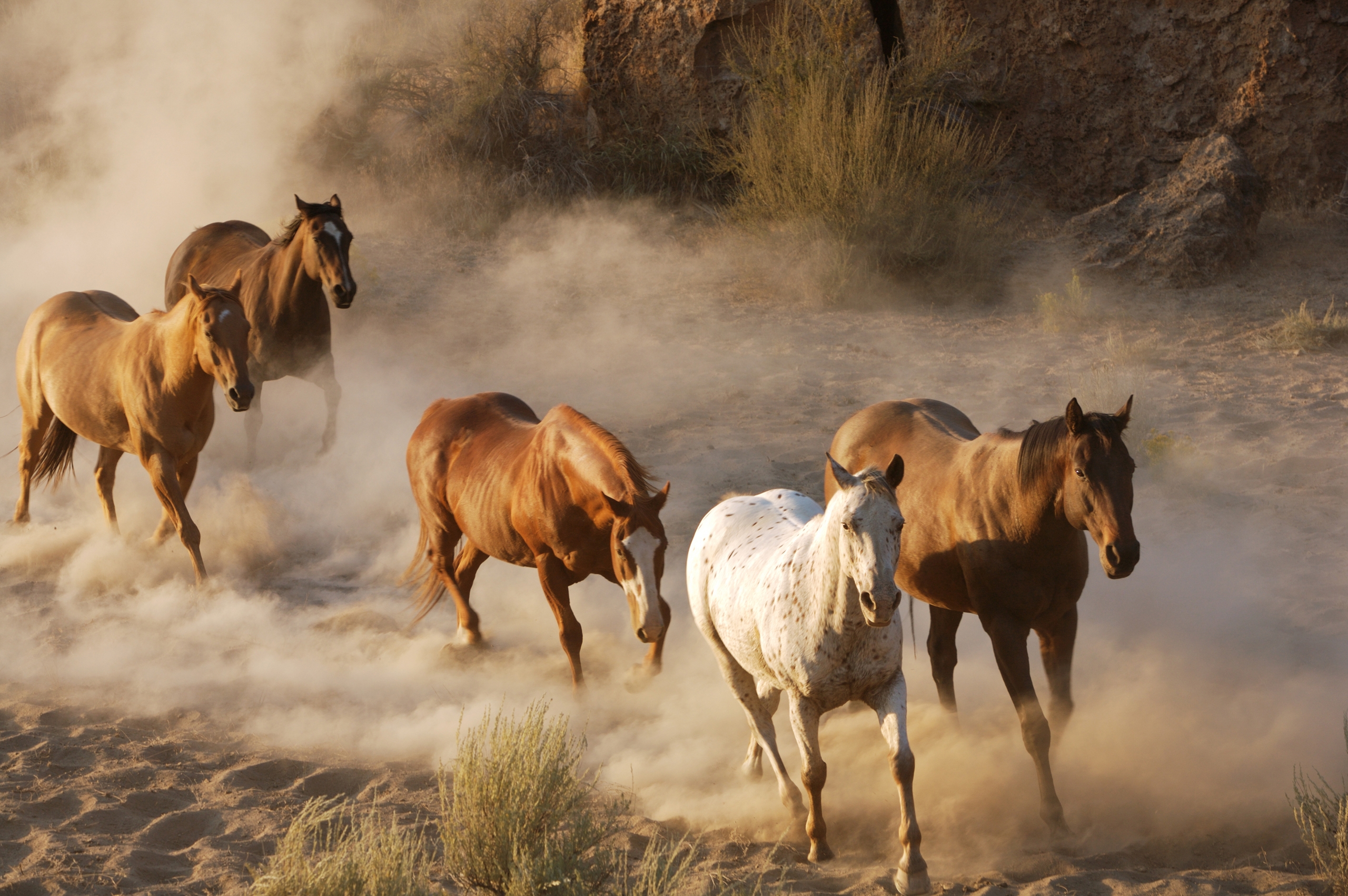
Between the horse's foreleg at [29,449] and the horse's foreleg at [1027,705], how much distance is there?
6950mm

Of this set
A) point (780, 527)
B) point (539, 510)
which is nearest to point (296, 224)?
point (539, 510)

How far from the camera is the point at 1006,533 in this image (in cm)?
423

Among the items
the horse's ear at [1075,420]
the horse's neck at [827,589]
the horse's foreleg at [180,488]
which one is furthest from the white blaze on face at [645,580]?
the horse's foreleg at [180,488]

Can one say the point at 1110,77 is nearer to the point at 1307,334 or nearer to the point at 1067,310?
the point at 1067,310

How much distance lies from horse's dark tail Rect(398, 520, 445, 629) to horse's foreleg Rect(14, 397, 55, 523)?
3.21 m

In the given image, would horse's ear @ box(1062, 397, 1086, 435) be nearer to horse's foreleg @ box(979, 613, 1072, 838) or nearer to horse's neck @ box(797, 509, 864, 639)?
horse's foreleg @ box(979, 613, 1072, 838)

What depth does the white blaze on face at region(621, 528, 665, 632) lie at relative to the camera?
466 cm

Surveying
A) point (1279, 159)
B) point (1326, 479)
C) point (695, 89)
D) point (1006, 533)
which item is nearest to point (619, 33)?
point (695, 89)

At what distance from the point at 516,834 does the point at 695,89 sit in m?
12.2

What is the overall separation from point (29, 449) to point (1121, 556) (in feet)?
25.1

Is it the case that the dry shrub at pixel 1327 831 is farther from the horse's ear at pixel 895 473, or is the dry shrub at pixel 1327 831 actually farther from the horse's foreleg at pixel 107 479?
the horse's foreleg at pixel 107 479

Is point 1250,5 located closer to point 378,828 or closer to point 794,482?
point 794,482

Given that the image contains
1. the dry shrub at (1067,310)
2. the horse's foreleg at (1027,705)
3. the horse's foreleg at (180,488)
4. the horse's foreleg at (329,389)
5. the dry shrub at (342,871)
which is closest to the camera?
the dry shrub at (342,871)

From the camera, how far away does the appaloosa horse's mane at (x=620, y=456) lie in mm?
4832
